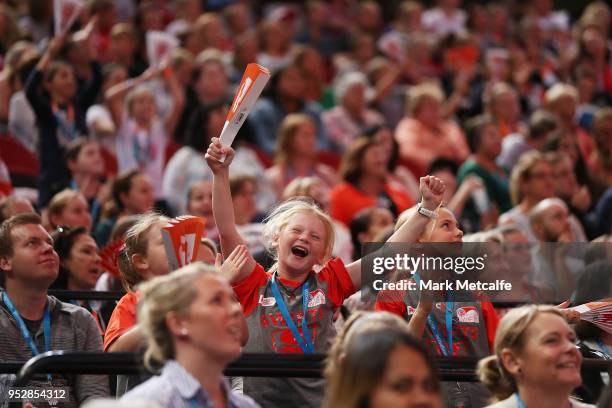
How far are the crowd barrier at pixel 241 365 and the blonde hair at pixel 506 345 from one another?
0.14 m

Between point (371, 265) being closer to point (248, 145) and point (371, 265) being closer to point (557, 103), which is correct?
point (248, 145)

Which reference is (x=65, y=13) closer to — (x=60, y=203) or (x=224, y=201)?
(x=60, y=203)

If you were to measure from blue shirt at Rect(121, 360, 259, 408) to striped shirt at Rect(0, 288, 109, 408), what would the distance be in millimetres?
1381

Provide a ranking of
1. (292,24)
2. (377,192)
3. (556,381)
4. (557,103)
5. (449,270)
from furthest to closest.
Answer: (292,24) < (557,103) < (377,192) < (449,270) < (556,381)

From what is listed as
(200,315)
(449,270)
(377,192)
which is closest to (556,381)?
(449,270)

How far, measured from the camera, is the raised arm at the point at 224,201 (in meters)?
4.99

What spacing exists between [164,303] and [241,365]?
0.64 metres

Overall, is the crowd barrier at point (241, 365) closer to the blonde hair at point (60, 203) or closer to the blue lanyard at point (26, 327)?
the blue lanyard at point (26, 327)

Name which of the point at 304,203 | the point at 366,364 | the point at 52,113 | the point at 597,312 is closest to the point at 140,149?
the point at 52,113

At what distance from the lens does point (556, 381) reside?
416 cm

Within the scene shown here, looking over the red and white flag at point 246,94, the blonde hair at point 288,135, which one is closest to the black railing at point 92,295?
the red and white flag at point 246,94

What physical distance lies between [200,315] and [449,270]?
158cm

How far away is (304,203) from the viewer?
221 inches

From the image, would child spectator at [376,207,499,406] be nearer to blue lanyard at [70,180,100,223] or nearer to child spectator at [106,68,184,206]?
blue lanyard at [70,180,100,223]
